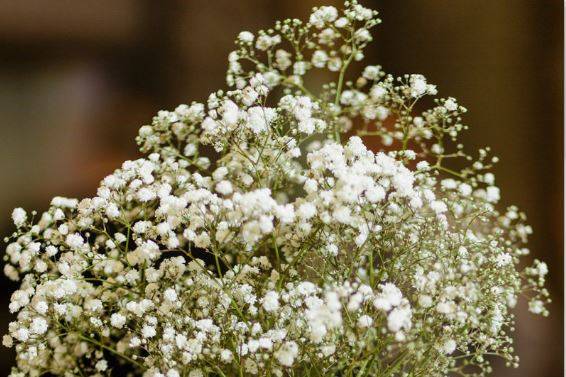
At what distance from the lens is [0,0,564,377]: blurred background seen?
136 cm

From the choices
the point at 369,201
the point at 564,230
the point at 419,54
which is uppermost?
the point at 419,54

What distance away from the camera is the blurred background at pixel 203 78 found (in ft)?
4.48

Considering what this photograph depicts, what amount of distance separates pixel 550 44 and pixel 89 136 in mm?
1117

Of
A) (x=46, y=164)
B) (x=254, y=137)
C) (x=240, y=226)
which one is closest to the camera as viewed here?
(x=240, y=226)

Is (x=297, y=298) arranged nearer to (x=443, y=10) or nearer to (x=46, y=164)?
(x=46, y=164)

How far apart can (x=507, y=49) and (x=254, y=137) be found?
0.83 metres

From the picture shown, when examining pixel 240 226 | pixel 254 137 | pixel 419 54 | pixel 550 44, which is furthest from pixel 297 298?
pixel 550 44

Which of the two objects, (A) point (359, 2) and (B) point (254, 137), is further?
(A) point (359, 2)

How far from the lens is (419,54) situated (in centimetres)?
153

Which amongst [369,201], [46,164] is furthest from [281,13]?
[369,201]

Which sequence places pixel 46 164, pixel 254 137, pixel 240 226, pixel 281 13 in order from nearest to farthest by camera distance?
pixel 240 226 < pixel 254 137 < pixel 46 164 < pixel 281 13

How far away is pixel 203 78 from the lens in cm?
146

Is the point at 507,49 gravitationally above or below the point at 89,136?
above

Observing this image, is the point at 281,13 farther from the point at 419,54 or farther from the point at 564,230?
the point at 564,230
